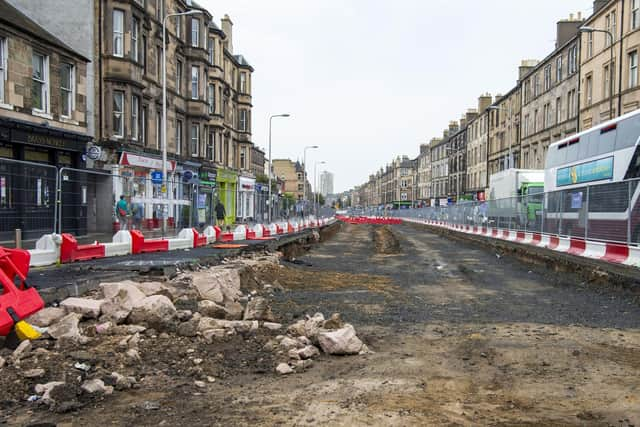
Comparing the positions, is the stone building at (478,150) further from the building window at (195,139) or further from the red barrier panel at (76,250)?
the red barrier panel at (76,250)

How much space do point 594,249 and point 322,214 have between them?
142 feet

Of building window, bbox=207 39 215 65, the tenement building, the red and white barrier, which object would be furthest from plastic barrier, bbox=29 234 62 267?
building window, bbox=207 39 215 65

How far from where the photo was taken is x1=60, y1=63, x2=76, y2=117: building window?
19.4 metres

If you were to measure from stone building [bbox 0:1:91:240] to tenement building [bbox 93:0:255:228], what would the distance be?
1.87 meters

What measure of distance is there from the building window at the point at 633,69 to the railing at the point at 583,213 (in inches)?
487

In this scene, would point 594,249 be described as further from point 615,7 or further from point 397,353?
point 615,7

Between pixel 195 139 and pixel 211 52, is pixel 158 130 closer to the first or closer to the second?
→ pixel 195 139

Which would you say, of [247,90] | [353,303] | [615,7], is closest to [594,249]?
[353,303]

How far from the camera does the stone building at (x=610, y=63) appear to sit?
1155 inches

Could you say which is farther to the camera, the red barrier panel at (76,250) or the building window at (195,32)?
the building window at (195,32)

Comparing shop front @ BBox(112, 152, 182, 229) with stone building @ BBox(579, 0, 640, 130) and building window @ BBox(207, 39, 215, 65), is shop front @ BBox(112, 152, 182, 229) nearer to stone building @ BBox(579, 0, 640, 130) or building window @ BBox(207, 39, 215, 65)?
building window @ BBox(207, 39, 215, 65)

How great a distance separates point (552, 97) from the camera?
42062 millimetres

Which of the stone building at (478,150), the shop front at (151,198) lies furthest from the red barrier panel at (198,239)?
the stone building at (478,150)

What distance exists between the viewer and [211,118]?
3719cm
